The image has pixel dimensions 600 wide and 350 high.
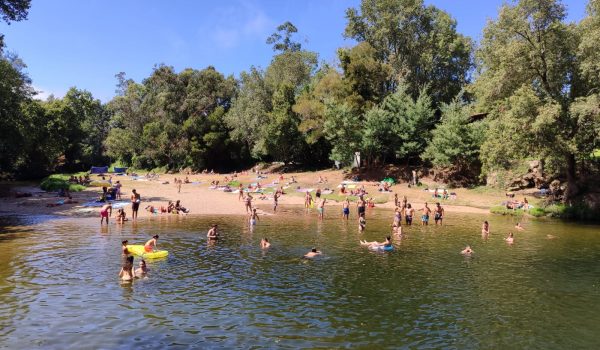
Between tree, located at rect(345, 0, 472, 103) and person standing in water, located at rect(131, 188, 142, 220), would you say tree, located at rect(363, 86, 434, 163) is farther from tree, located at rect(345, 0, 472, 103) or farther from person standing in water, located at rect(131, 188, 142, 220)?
person standing in water, located at rect(131, 188, 142, 220)

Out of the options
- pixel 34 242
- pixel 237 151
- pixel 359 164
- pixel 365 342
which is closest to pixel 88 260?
pixel 34 242

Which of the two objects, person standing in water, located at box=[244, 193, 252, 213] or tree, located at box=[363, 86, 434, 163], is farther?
tree, located at box=[363, 86, 434, 163]

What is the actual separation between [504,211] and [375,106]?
2517 cm

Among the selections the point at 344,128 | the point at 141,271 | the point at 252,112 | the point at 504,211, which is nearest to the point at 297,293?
the point at 141,271

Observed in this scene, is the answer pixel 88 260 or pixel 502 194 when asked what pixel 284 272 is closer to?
pixel 88 260

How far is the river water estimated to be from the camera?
12531mm

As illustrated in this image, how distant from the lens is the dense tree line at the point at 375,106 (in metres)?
35.6

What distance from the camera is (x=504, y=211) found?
136 feet

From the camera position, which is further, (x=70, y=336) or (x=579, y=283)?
(x=579, y=283)

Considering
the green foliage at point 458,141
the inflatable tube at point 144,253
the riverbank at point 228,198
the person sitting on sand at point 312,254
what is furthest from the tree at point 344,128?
the inflatable tube at point 144,253

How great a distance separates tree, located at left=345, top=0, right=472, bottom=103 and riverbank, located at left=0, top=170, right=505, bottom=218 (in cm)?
2038

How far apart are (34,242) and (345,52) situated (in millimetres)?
51414

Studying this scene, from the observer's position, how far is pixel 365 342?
12234mm

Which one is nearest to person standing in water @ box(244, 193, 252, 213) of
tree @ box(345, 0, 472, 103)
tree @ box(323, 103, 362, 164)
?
tree @ box(323, 103, 362, 164)
